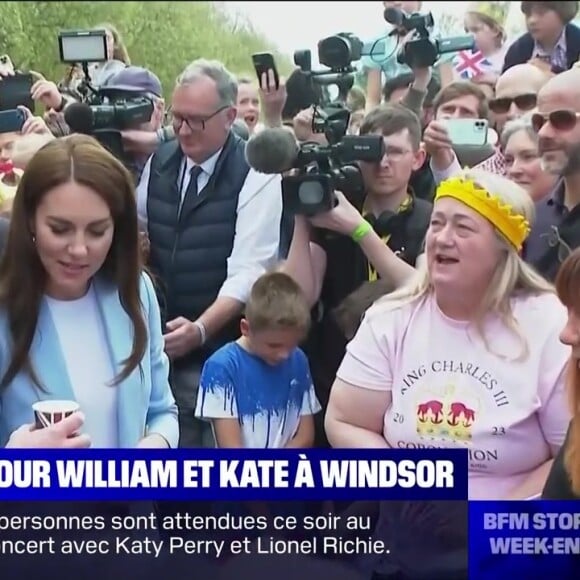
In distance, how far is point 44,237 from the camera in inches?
81.2

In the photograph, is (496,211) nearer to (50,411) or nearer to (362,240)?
(362,240)

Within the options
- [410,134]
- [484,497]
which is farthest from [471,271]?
[484,497]

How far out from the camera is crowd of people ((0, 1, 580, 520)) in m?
2.09

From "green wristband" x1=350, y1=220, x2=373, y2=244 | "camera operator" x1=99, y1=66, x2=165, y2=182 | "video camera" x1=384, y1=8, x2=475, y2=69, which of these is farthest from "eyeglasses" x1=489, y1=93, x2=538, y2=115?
"camera operator" x1=99, y1=66, x2=165, y2=182

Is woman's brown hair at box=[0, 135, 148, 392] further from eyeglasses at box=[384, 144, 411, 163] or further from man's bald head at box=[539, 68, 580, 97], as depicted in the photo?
man's bald head at box=[539, 68, 580, 97]

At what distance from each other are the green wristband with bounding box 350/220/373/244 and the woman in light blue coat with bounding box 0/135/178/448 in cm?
44

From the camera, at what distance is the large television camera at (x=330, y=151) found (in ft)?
6.98

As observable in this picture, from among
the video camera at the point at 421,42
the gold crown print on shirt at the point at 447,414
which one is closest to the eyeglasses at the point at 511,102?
the video camera at the point at 421,42

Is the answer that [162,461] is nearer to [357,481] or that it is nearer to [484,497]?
[357,481]

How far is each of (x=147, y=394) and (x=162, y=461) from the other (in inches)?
5.9

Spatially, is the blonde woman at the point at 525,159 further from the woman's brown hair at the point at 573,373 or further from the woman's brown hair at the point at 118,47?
the woman's brown hair at the point at 118,47

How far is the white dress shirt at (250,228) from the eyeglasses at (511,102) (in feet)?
1.65

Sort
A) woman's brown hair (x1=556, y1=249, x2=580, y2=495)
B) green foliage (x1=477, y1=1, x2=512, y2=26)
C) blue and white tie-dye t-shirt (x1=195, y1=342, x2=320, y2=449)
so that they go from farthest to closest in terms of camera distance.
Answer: green foliage (x1=477, y1=1, x2=512, y2=26)
blue and white tie-dye t-shirt (x1=195, y1=342, x2=320, y2=449)
woman's brown hair (x1=556, y1=249, x2=580, y2=495)

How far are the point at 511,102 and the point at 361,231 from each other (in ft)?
1.45
